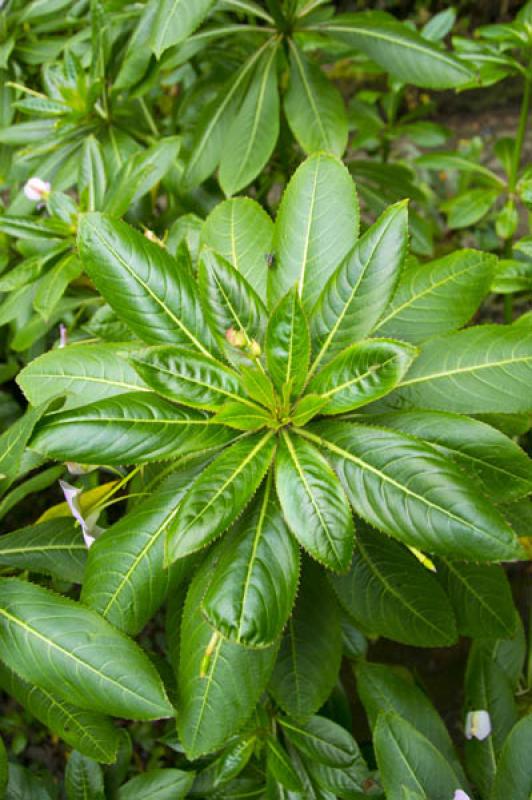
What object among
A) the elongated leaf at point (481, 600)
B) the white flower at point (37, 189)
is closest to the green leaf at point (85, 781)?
the elongated leaf at point (481, 600)

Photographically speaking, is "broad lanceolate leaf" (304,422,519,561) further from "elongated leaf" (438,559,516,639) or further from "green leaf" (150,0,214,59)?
"green leaf" (150,0,214,59)

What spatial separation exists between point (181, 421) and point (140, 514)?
0.16m

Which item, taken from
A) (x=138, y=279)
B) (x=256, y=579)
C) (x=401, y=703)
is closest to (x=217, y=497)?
(x=256, y=579)

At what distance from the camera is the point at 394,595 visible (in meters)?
1.16

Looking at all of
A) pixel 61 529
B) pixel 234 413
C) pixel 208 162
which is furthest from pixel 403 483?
pixel 208 162

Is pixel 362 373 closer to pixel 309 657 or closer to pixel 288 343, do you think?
pixel 288 343

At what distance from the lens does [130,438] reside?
3.24ft

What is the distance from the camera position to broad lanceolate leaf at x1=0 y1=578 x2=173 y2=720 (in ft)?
3.36

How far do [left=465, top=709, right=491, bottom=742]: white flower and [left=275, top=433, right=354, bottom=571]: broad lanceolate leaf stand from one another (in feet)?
2.09

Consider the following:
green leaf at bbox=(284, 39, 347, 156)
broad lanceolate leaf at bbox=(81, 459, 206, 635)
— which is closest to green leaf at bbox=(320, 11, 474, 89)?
green leaf at bbox=(284, 39, 347, 156)

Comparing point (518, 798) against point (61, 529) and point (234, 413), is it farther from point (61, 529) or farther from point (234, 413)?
point (61, 529)

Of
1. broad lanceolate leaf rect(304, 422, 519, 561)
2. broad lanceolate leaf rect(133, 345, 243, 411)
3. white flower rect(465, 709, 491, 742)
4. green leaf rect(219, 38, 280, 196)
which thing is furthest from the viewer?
green leaf rect(219, 38, 280, 196)

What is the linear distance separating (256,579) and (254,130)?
1206 mm

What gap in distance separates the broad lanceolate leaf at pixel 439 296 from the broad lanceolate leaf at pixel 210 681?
18.6 inches
